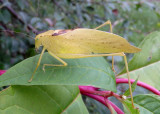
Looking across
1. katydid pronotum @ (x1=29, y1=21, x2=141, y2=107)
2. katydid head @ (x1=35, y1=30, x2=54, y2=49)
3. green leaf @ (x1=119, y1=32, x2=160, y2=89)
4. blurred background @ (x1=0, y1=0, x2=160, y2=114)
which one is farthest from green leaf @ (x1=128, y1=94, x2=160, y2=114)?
blurred background @ (x1=0, y1=0, x2=160, y2=114)

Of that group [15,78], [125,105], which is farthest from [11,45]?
[125,105]

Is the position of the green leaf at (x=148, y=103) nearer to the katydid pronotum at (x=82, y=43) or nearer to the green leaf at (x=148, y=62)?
the green leaf at (x=148, y=62)

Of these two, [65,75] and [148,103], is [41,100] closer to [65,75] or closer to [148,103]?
[65,75]

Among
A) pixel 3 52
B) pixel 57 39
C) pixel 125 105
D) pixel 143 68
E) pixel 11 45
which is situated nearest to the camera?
pixel 125 105

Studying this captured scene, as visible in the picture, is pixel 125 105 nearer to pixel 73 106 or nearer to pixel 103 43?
pixel 73 106

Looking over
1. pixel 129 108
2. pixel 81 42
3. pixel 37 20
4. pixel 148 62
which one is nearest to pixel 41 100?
pixel 129 108

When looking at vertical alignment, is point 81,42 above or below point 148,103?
above
